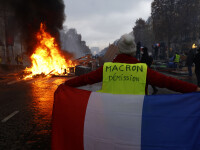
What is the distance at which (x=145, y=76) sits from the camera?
276 centimetres

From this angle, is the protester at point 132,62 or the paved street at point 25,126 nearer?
the protester at point 132,62

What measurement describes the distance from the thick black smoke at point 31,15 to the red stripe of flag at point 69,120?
952 inches

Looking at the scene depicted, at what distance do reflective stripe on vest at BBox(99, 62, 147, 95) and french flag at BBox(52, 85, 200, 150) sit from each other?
0.42 feet

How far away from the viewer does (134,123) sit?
8.50 ft

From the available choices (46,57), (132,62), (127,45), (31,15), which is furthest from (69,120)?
(31,15)

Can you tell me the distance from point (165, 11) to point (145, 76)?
157 ft

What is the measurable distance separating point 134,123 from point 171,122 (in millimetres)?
415

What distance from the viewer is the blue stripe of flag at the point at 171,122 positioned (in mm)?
2508

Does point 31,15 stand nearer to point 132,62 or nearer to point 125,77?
point 132,62

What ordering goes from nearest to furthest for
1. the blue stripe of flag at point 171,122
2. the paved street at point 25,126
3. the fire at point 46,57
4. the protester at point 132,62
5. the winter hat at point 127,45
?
the blue stripe of flag at point 171,122, the protester at point 132,62, the winter hat at point 127,45, the paved street at point 25,126, the fire at point 46,57

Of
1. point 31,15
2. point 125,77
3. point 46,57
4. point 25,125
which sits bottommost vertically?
point 25,125

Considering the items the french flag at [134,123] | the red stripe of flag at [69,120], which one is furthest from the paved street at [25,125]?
the french flag at [134,123]

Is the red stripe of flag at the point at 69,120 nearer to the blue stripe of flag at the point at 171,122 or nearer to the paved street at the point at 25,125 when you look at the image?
the blue stripe of flag at the point at 171,122

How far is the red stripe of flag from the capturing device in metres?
2.76
